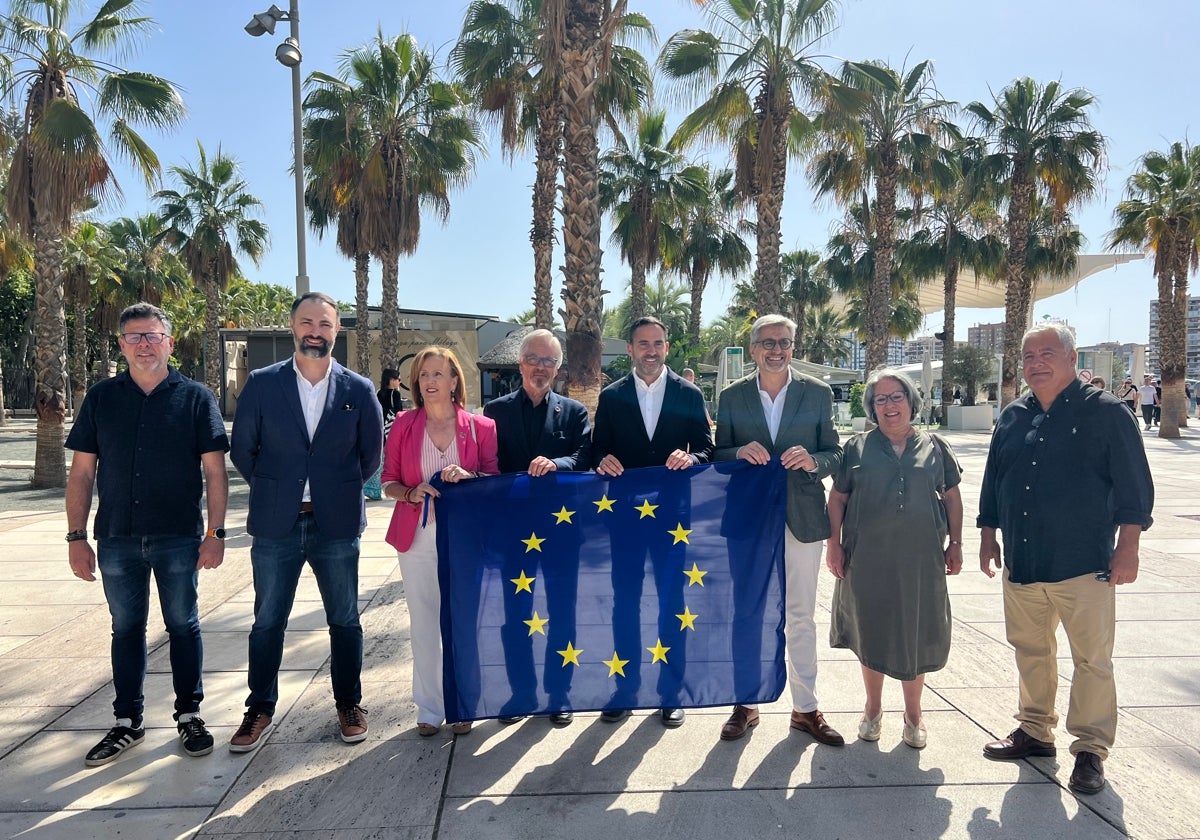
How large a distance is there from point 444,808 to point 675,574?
4.72 ft

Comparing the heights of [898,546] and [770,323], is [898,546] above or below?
below

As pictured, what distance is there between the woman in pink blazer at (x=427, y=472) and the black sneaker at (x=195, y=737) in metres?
0.93

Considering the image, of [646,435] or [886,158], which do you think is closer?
[646,435]

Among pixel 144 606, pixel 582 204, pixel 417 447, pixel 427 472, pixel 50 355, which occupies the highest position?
pixel 582 204

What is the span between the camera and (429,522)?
368 centimetres

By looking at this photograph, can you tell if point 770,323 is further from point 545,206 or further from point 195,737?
point 545,206

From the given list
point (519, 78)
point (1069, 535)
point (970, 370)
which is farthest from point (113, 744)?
point (970, 370)

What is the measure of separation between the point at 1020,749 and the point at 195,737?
3694mm

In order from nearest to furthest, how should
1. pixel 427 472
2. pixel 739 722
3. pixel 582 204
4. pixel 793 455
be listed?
1. pixel 793 455
2. pixel 739 722
3. pixel 427 472
4. pixel 582 204

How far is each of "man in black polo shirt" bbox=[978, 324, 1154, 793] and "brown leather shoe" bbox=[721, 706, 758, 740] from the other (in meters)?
1.05

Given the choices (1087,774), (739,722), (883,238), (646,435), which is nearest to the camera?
(1087,774)

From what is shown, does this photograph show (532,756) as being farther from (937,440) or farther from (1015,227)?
(1015,227)

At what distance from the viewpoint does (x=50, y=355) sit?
1242 cm

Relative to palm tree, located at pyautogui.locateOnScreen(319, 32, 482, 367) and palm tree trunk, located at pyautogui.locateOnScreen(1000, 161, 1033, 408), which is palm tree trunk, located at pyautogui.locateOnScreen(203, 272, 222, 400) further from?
palm tree trunk, located at pyautogui.locateOnScreen(1000, 161, 1033, 408)
